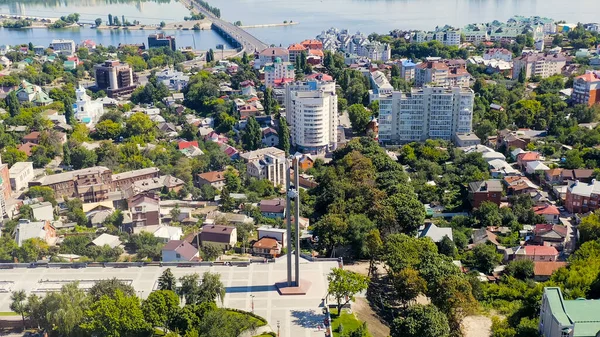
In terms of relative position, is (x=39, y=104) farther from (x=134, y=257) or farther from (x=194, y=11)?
(x=194, y=11)

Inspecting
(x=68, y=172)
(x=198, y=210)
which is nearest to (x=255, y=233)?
(x=198, y=210)

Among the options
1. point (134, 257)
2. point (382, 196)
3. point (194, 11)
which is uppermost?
point (194, 11)

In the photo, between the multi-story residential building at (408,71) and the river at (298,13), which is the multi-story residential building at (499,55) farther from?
the river at (298,13)

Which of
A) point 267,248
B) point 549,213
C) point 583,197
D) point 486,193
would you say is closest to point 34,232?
point 267,248

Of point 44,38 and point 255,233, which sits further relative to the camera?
point 44,38

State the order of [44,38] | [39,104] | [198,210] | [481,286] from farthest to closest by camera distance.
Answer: [44,38]
[39,104]
[198,210]
[481,286]

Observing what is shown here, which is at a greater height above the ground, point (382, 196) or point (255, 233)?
point (382, 196)

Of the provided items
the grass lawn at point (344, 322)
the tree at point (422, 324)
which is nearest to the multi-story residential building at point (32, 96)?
the grass lawn at point (344, 322)

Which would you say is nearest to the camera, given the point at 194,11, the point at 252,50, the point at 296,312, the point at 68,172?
the point at 296,312
